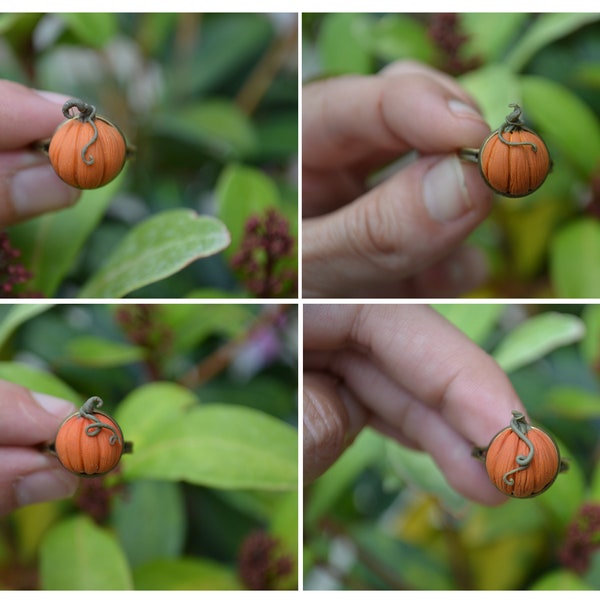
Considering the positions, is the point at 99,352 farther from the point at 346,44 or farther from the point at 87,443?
the point at 346,44

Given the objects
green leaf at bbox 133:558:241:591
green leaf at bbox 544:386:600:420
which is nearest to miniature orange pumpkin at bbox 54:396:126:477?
green leaf at bbox 133:558:241:591

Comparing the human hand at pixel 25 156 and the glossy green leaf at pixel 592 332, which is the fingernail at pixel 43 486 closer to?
the human hand at pixel 25 156

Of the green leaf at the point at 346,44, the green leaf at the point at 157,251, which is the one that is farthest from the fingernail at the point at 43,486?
the green leaf at the point at 346,44

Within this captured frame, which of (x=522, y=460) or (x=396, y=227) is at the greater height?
(x=396, y=227)

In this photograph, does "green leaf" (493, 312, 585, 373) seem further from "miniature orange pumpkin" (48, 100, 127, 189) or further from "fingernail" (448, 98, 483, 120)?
"miniature orange pumpkin" (48, 100, 127, 189)

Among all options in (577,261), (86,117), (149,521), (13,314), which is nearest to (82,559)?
(149,521)

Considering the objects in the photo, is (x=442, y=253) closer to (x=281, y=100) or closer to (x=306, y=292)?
(x=306, y=292)
